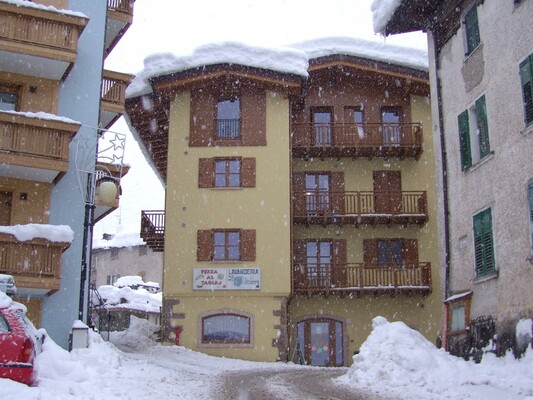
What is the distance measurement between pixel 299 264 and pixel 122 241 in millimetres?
42673

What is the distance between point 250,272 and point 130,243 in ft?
140

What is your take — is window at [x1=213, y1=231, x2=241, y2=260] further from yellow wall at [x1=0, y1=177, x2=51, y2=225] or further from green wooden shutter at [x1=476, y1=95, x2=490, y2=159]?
green wooden shutter at [x1=476, y1=95, x2=490, y2=159]

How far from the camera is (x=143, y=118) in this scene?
31281 millimetres

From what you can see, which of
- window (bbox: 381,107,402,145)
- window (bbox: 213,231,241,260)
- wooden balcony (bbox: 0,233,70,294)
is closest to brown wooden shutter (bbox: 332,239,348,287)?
window (bbox: 213,231,241,260)

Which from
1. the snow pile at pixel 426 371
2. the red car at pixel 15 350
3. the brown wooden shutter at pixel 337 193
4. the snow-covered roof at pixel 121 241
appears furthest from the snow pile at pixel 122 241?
the red car at pixel 15 350

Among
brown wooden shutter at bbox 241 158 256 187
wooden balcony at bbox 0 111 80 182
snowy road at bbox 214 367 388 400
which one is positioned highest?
brown wooden shutter at bbox 241 158 256 187

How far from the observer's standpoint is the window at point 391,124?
30.7m

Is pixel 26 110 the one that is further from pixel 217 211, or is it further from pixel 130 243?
pixel 130 243

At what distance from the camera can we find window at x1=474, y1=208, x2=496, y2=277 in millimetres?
15609

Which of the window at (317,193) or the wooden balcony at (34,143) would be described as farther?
the window at (317,193)

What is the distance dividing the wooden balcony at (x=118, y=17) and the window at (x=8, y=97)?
3433 mm

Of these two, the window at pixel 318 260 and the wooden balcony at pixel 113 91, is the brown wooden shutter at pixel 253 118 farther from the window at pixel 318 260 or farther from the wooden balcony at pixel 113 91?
the wooden balcony at pixel 113 91

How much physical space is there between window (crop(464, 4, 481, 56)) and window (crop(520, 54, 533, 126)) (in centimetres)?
267

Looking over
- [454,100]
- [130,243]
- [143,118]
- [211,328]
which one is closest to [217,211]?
[211,328]
